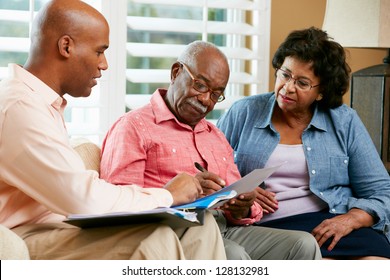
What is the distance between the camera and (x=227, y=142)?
2.62 metres

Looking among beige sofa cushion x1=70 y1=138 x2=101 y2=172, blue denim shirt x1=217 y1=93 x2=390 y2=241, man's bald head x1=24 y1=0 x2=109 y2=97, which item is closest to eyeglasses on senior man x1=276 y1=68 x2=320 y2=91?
blue denim shirt x1=217 y1=93 x2=390 y2=241

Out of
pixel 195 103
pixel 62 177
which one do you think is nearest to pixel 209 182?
pixel 195 103

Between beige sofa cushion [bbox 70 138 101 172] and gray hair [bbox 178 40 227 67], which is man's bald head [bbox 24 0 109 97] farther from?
gray hair [bbox 178 40 227 67]

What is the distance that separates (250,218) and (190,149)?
31cm

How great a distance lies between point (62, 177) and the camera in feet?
5.71

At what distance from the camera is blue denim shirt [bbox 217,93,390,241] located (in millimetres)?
2664

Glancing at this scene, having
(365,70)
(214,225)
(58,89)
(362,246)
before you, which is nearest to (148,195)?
(214,225)

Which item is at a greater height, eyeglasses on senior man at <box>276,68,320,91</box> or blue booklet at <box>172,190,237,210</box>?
eyeglasses on senior man at <box>276,68,320,91</box>

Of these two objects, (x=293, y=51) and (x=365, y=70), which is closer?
(x=293, y=51)

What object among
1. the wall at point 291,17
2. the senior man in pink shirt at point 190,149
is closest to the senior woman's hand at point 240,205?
the senior man in pink shirt at point 190,149

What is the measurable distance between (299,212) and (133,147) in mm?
700

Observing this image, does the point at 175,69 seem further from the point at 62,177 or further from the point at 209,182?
the point at 62,177
